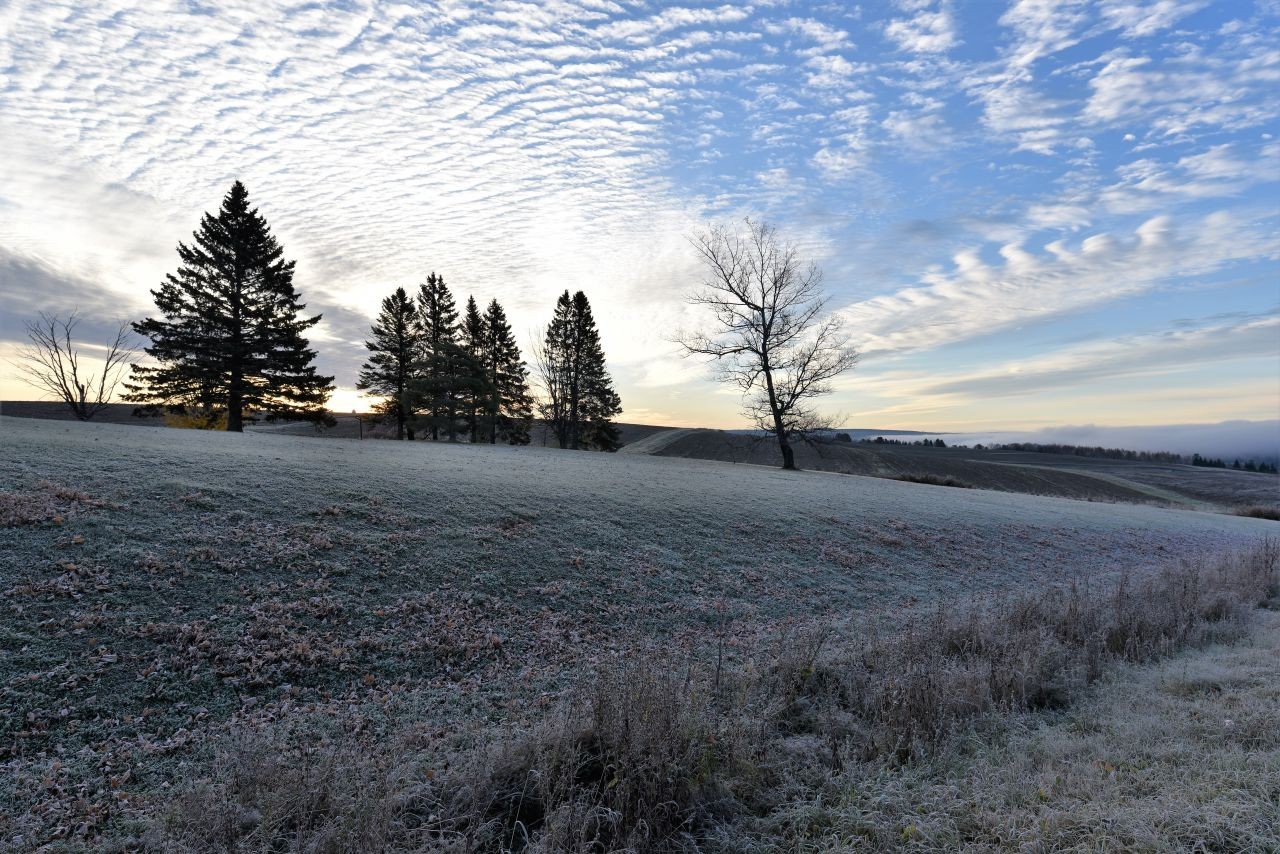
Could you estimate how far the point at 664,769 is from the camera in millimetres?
4062

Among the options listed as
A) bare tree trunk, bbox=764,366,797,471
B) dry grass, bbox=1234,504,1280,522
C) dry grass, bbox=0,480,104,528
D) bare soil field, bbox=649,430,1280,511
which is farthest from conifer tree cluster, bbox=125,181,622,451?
dry grass, bbox=1234,504,1280,522

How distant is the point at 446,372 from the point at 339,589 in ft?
134

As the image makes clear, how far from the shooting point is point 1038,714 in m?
5.50

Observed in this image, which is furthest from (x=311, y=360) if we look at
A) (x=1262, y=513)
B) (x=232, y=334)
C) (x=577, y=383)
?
(x=1262, y=513)

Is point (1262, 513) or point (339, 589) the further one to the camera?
point (1262, 513)

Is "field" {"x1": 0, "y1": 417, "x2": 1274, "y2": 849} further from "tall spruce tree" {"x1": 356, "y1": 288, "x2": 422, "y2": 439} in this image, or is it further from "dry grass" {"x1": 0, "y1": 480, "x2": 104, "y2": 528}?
"tall spruce tree" {"x1": 356, "y1": 288, "x2": 422, "y2": 439}

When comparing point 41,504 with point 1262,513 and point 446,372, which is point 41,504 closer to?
point 446,372

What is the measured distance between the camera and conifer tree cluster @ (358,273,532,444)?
45906 millimetres

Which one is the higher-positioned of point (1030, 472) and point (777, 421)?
point (777, 421)

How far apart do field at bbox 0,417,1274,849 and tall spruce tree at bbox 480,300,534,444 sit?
35.4 meters

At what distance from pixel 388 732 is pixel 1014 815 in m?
4.50

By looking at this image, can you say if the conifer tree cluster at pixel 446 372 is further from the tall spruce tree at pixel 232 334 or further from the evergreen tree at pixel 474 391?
the tall spruce tree at pixel 232 334

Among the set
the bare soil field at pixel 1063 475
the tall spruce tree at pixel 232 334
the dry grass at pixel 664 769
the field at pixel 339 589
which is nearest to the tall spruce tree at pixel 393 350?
the tall spruce tree at pixel 232 334

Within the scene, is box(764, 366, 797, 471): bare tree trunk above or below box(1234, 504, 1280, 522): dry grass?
above
